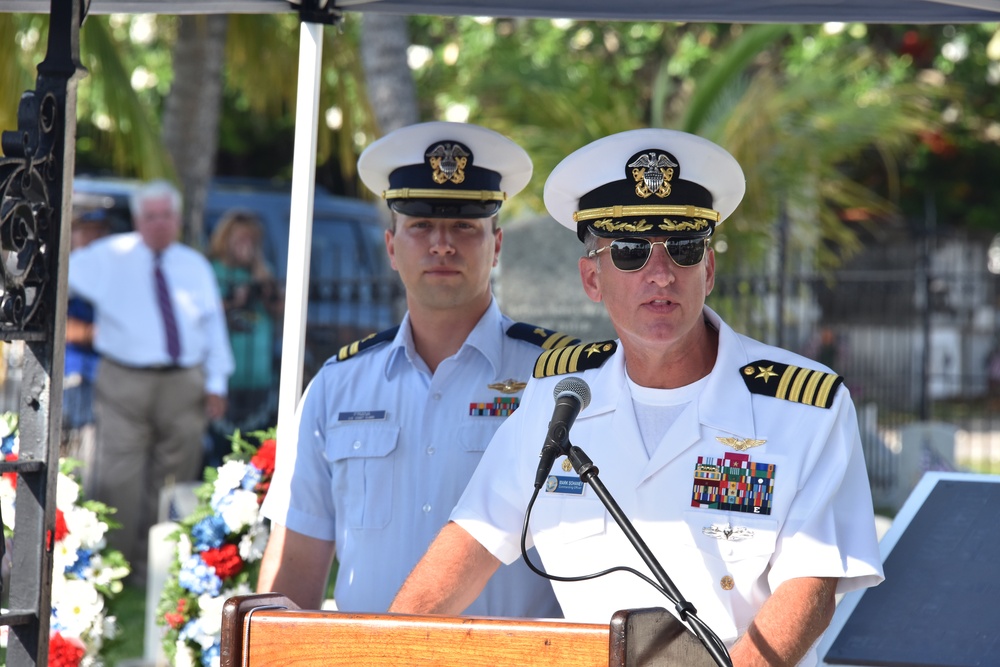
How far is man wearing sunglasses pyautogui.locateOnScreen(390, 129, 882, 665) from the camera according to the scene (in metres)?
2.51

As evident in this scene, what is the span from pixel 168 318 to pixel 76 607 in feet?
12.3

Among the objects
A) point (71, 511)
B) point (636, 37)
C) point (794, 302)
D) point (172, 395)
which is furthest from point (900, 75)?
point (71, 511)

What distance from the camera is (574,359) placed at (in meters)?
2.97

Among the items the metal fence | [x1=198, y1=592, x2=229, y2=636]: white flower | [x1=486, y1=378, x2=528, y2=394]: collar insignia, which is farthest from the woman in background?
[x1=486, y1=378, x2=528, y2=394]: collar insignia

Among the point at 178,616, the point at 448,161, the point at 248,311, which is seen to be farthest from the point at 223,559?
the point at 248,311

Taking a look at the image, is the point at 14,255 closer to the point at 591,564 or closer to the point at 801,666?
the point at 591,564

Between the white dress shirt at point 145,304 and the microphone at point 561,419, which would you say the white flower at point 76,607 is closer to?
the microphone at point 561,419

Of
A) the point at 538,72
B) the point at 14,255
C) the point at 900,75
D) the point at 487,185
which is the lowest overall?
the point at 14,255

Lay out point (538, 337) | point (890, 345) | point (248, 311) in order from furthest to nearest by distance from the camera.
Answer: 1. point (890, 345)
2. point (248, 311)
3. point (538, 337)

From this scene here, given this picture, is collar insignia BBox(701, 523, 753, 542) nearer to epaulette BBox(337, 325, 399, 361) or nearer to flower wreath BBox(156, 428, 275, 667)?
epaulette BBox(337, 325, 399, 361)

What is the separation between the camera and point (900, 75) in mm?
16531

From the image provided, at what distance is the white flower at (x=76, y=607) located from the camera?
4.38m

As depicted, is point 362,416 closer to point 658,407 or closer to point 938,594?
point 658,407

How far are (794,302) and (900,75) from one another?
20.7ft
